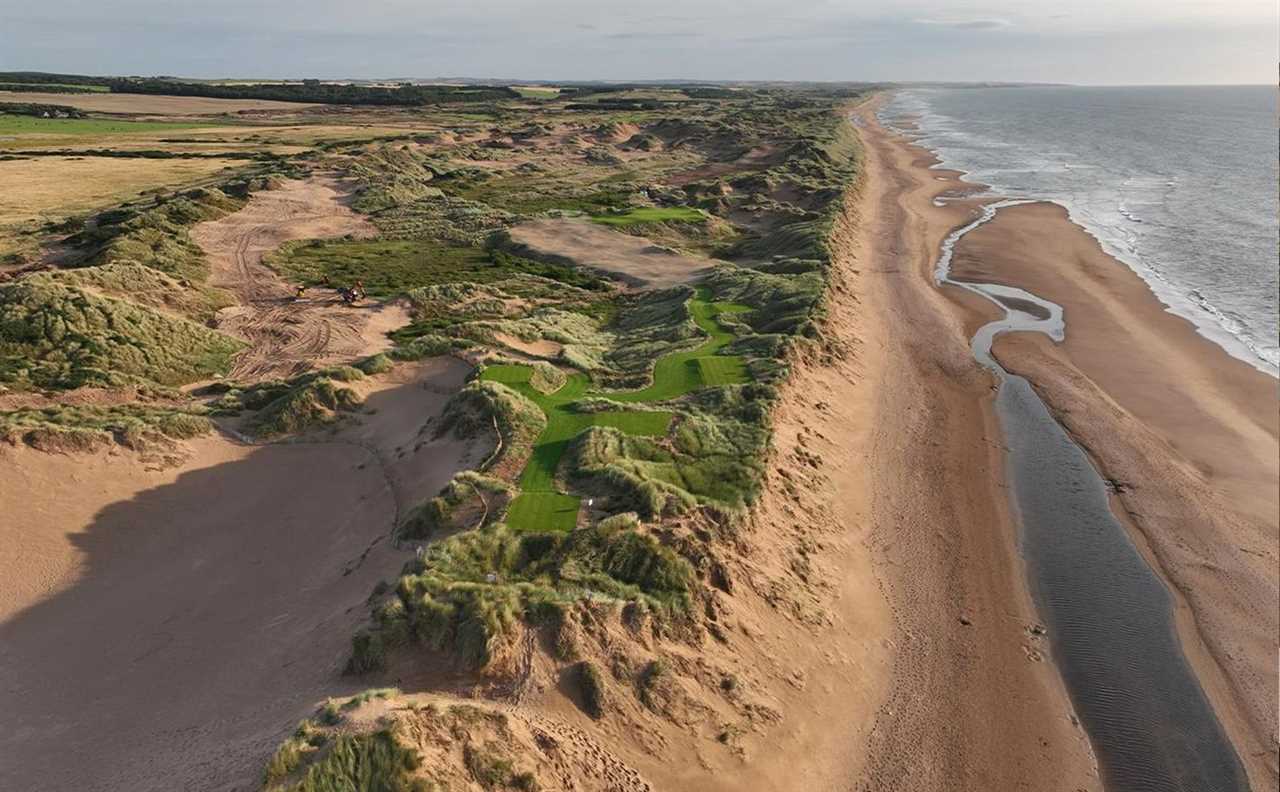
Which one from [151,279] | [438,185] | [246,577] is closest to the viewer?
[246,577]

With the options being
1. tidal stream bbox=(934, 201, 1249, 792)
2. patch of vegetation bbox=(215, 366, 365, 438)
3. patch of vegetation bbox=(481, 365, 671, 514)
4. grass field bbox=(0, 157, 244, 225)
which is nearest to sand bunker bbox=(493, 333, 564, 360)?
patch of vegetation bbox=(481, 365, 671, 514)

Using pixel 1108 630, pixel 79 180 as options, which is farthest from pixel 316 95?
pixel 1108 630

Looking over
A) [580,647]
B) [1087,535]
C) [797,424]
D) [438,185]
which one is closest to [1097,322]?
[1087,535]

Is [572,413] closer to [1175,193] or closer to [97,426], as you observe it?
[97,426]

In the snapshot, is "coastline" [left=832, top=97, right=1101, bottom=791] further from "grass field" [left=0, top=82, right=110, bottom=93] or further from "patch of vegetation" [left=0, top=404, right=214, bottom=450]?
"grass field" [left=0, top=82, right=110, bottom=93]

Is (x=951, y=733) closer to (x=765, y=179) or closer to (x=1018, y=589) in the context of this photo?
(x=1018, y=589)

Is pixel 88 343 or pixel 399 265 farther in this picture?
pixel 399 265

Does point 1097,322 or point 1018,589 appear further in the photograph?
point 1097,322
